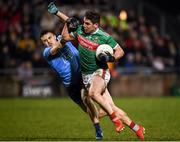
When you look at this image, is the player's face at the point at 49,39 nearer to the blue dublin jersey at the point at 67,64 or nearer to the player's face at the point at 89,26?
the blue dublin jersey at the point at 67,64

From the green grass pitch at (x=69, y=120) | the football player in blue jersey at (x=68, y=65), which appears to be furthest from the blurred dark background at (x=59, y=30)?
the football player in blue jersey at (x=68, y=65)

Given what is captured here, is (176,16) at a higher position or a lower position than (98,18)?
lower

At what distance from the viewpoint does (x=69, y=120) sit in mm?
19172

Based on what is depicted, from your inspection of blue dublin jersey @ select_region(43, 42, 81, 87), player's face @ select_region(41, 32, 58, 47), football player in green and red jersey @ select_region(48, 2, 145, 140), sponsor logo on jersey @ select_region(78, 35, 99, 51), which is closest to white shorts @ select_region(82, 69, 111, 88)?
football player in green and red jersey @ select_region(48, 2, 145, 140)

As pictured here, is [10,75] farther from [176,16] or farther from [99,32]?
[99,32]

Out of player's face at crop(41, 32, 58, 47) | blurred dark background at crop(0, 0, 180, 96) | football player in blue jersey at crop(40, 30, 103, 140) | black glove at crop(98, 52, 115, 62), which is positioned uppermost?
player's face at crop(41, 32, 58, 47)

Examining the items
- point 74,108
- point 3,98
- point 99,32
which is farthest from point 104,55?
point 3,98

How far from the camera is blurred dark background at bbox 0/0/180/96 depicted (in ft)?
96.5

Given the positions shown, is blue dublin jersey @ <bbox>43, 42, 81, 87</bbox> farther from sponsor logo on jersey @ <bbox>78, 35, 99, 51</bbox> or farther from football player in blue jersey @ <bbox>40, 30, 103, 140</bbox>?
sponsor logo on jersey @ <bbox>78, 35, 99, 51</bbox>

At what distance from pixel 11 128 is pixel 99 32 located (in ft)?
13.8

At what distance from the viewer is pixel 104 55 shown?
13.2 m

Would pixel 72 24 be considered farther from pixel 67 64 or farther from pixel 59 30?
pixel 59 30

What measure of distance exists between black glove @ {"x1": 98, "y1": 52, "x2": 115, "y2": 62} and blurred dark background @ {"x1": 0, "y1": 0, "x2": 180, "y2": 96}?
50.4 feet

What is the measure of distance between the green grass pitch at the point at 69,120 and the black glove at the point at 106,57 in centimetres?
150
